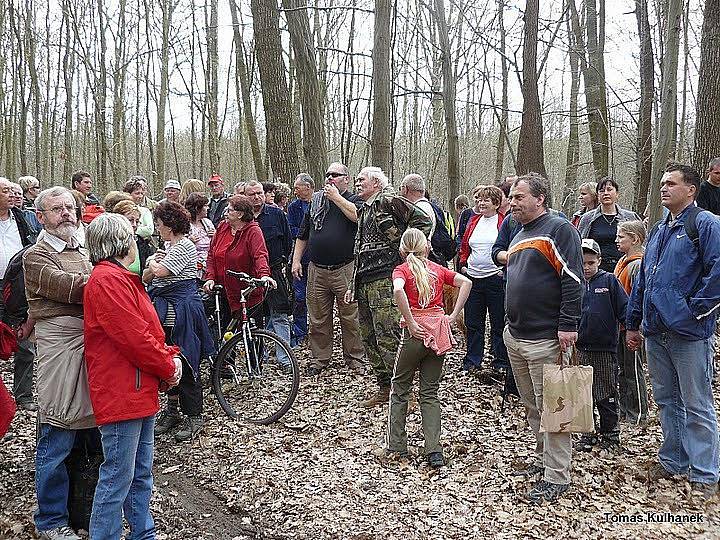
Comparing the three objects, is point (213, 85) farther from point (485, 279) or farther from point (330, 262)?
Result: point (485, 279)

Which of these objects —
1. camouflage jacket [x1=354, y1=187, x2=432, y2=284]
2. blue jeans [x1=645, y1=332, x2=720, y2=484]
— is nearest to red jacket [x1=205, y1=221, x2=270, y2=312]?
camouflage jacket [x1=354, y1=187, x2=432, y2=284]

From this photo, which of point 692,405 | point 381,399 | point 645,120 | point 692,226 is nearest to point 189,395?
point 381,399

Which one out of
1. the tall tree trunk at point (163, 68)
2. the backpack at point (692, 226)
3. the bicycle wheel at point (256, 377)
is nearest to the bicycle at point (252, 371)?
the bicycle wheel at point (256, 377)

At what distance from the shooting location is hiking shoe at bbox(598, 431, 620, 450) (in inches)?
215

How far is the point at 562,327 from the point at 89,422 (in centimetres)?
334

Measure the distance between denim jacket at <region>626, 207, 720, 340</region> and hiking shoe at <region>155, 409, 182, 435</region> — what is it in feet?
14.5

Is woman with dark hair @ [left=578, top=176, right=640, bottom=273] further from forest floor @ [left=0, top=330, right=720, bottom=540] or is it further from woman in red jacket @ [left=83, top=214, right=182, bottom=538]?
woman in red jacket @ [left=83, top=214, right=182, bottom=538]

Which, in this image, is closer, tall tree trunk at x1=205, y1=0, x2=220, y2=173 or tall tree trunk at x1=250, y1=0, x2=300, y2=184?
tall tree trunk at x1=250, y1=0, x2=300, y2=184

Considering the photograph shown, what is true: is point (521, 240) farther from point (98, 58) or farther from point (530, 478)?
point (98, 58)

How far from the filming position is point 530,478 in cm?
490

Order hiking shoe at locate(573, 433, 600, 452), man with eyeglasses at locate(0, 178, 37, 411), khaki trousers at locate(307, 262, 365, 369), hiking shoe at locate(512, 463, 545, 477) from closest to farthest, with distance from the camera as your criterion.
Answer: hiking shoe at locate(512, 463, 545, 477) < hiking shoe at locate(573, 433, 600, 452) < man with eyeglasses at locate(0, 178, 37, 411) < khaki trousers at locate(307, 262, 365, 369)

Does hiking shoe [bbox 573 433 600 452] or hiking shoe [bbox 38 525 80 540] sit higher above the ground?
hiking shoe [bbox 38 525 80 540]

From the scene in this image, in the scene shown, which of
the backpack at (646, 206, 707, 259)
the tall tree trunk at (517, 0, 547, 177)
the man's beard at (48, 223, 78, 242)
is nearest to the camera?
the man's beard at (48, 223, 78, 242)

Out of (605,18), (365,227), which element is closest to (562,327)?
(365,227)
